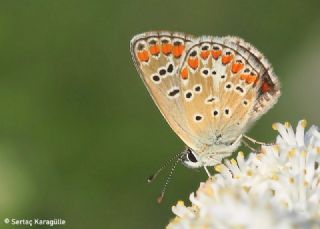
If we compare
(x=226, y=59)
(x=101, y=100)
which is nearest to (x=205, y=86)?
(x=226, y=59)

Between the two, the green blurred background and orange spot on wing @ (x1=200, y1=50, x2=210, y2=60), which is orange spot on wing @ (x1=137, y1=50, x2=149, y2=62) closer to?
orange spot on wing @ (x1=200, y1=50, x2=210, y2=60)

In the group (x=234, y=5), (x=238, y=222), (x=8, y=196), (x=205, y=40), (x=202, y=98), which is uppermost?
(x=234, y=5)

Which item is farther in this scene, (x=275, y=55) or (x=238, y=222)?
(x=275, y=55)

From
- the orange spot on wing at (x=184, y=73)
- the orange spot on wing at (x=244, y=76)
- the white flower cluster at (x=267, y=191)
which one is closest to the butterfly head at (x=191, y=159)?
the white flower cluster at (x=267, y=191)

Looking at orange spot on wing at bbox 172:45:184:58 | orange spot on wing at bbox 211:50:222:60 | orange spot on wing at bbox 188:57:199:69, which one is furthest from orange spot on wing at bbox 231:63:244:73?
orange spot on wing at bbox 172:45:184:58

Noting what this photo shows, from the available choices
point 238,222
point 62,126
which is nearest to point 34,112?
point 62,126

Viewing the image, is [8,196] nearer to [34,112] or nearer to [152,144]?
[34,112]
